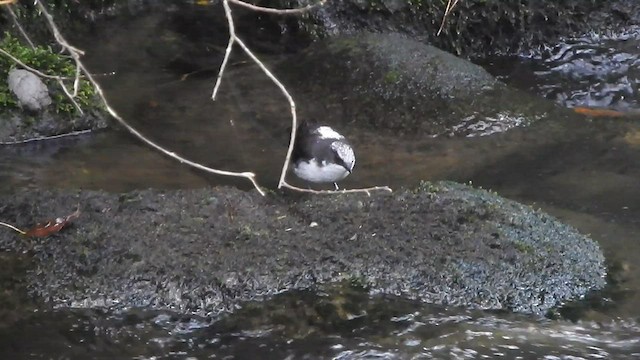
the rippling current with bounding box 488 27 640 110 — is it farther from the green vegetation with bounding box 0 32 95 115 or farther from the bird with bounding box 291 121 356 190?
the green vegetation with bounding box 0 32 95 115

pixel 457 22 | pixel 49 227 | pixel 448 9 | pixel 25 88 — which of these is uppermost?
pixel 448 9

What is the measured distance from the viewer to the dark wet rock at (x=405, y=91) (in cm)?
728

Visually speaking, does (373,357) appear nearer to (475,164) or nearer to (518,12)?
(475,164)

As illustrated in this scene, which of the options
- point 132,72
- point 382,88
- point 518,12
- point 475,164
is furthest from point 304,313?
point 518,12

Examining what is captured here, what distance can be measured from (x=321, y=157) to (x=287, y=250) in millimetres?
1674

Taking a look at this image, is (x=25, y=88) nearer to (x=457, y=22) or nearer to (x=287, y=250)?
(x=287, y=250)

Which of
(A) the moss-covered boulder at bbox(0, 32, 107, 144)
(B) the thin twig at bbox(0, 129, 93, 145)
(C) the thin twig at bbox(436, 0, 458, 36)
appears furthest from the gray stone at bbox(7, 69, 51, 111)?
(C) the thin twig at bbox(436, 0, 458, 36)

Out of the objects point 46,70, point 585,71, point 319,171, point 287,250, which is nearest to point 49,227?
point 287,250

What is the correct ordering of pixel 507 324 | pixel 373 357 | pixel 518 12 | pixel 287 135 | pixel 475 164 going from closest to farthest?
1. pixel 373 357
2. pixel 507 324
3. pixel 475 164
4. pixel 287 135
5. pixel 518 12

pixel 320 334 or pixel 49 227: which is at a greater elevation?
pixel 49 227

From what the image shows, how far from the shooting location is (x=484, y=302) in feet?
13.8

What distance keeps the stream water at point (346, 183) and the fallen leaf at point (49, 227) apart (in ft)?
1.93

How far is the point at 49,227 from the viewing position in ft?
14.4

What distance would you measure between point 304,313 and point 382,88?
400 centimetres
